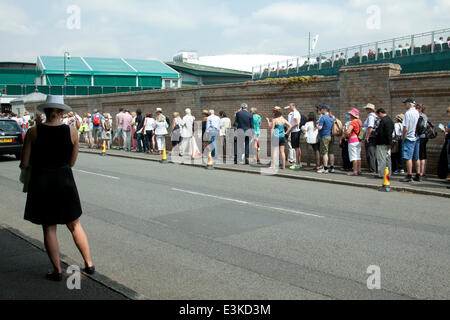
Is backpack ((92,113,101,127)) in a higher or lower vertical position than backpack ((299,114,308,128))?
higher

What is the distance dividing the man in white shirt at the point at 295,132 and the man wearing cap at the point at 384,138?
120 inches

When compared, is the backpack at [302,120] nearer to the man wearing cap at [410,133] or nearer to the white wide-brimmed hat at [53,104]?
the man wearing cap at [410,133]

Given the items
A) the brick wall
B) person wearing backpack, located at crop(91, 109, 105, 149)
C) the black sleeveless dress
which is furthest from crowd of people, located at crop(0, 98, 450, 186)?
the black sleeveless dress

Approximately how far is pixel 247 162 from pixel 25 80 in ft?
147

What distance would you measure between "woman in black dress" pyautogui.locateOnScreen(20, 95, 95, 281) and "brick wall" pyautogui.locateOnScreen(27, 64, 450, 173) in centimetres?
1117

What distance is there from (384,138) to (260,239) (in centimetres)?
688

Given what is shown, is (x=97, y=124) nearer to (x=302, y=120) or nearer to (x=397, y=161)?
(x=302, y=120)

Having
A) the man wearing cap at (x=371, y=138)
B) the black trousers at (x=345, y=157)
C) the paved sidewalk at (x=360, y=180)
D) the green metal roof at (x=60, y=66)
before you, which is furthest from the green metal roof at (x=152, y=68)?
the man wearing cap at (x=371, y=138)

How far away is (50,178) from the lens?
191 inches

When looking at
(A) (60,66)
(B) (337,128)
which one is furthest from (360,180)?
(A) (60,66)

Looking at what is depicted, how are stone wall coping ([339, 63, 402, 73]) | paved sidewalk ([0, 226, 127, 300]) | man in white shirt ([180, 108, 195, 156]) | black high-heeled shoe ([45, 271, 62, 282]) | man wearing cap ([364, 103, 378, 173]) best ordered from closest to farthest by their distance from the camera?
paved sidewalk ([0, 226, 127, 300]) → black high-heeled shoe ([45, 271, 62, 282]) → man wearing cap ([364, 103, 378, 173]) → stone wall coping ([339, 63, 402, 73]) → man in white shirt ([180, 108, 195, 156])

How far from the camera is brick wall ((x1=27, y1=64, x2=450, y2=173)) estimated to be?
13.1 meters

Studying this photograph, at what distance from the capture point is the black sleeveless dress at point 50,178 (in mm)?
4816

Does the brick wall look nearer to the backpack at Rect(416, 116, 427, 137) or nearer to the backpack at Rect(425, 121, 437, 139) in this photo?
the backpack at Rect(425, 121, 437, 139)
